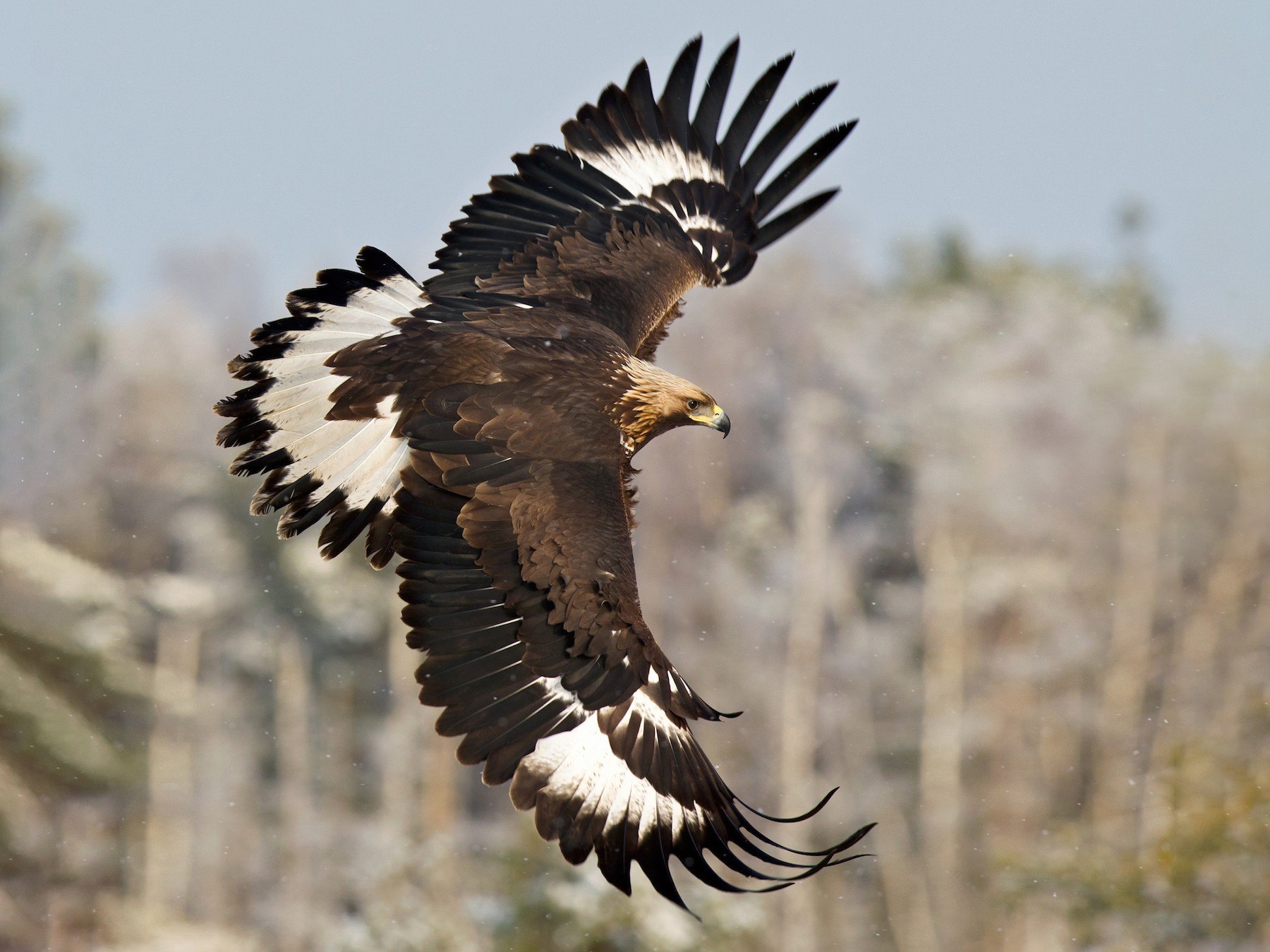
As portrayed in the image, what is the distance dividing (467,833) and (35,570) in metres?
5.50

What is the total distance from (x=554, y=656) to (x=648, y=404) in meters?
0.77

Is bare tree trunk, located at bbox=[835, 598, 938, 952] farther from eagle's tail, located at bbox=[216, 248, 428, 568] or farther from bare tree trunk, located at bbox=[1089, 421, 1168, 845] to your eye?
eagle's tail, located at bbox=[216, 248, 428, 568]

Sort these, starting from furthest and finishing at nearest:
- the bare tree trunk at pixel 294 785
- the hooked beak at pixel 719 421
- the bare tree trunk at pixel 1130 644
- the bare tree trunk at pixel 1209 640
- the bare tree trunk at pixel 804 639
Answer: the bare tree trunk at pixel 294 785, the bare tree trunk at pixel 1130 644, the bare tree trunk at pixel 804 639, the bare tree trunk at pixel 1209 640, the hooked beak at pixel 719 421

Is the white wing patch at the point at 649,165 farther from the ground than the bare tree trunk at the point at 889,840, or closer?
closer

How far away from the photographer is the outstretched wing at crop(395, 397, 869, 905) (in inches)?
128

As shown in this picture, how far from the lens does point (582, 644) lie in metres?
3.22

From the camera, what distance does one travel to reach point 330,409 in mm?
3672

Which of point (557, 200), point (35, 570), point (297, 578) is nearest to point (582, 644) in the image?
point (557, 200)

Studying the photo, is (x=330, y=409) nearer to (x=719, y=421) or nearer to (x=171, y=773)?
(x=719, y=421)

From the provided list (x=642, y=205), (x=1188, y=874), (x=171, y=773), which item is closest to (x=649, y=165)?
(x=642, y=205)

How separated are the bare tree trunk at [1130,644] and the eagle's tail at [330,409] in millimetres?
12069

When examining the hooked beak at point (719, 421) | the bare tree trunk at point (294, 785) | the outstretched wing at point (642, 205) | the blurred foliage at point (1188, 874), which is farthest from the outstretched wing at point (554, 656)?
the bare tree trunk at point (294, 785)

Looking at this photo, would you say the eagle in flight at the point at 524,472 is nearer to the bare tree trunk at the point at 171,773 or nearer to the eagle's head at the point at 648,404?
the eagle's head at the point at 648,404

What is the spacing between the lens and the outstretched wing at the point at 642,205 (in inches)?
155
